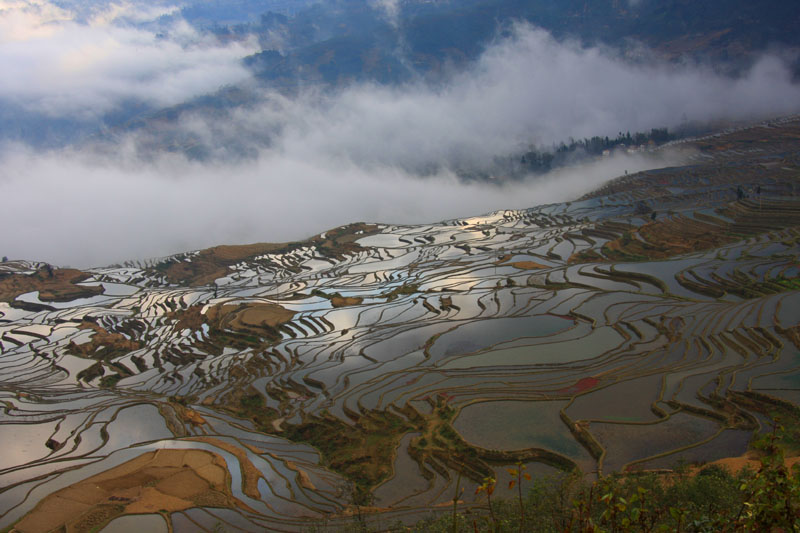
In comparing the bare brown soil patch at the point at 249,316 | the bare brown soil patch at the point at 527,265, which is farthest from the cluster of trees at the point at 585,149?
the bare brown soil patch at the point at 249,316

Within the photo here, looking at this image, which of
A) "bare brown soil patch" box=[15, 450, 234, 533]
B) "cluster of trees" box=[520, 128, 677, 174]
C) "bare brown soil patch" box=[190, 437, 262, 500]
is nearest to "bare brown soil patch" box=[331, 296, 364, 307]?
"bare brown soil patch" box=[190, 437, 262, 500]

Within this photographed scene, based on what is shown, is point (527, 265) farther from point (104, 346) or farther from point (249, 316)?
point (104, 346)

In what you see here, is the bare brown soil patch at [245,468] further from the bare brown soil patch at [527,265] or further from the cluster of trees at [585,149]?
the cluster of trees at [585,149]

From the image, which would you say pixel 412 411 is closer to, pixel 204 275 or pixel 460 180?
pixel 204 275

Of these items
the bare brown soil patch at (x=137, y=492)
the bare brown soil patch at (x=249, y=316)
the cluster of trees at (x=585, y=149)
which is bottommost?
the cluster of trees at (x=585, y=149)

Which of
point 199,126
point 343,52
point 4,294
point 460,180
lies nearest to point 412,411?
point 4,294
